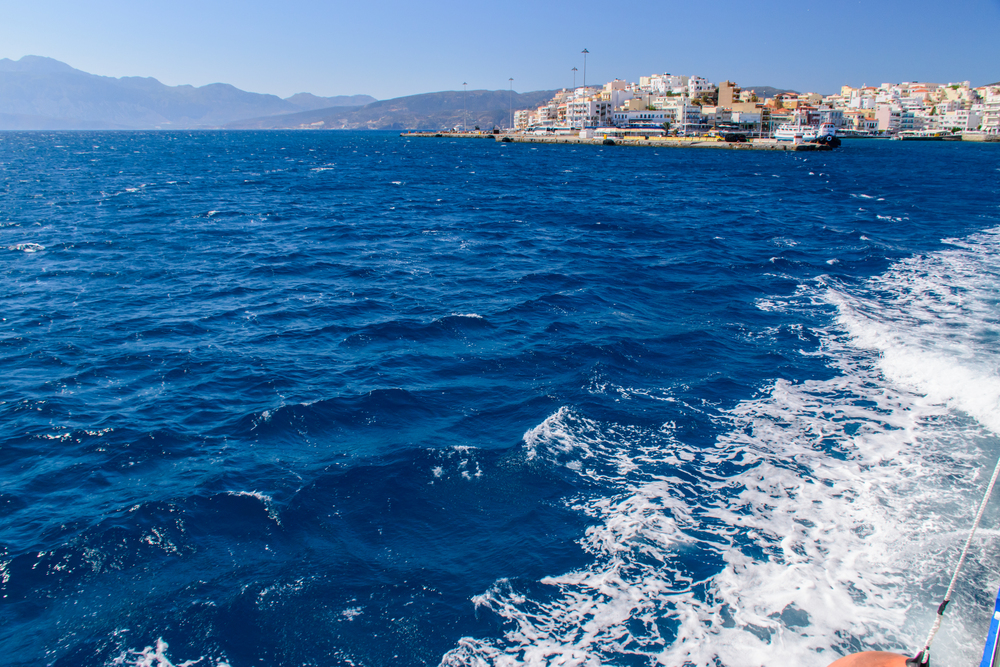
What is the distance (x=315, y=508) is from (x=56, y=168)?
91719mm

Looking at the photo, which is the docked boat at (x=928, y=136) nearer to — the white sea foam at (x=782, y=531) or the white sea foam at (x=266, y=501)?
the white sea foam at (x=782, y=531)

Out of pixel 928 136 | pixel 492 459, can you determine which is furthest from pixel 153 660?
pixel 928 136

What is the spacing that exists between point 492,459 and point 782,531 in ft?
17.8

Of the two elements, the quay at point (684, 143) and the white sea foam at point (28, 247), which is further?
the quay at point (684, 143)

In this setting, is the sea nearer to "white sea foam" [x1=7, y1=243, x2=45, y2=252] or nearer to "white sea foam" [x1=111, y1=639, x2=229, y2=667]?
"white sea foam" [x1=111, y1=639, x2=229, y2=667]

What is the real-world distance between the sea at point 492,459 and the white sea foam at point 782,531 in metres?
0.05

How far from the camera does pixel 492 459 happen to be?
11.6 m

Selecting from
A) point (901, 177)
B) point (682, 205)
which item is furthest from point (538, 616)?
point (901, 177)

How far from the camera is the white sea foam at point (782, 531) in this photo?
7422 millimetres

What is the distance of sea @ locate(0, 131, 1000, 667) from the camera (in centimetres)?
776

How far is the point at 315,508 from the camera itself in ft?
33.6

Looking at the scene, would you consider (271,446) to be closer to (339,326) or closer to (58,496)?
(58,496)

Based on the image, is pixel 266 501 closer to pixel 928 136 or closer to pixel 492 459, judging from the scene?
pixel 492 459

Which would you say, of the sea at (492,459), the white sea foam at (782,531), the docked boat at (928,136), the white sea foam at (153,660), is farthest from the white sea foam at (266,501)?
the docked boat at (928,136)
